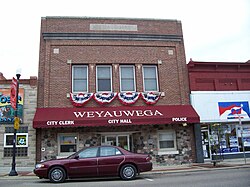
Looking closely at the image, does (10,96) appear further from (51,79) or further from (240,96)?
(240,96)

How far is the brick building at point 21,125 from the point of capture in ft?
52.7

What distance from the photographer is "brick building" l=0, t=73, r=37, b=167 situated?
16078 mm

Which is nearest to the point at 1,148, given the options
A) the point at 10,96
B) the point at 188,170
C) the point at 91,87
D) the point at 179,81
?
the point at 10,96

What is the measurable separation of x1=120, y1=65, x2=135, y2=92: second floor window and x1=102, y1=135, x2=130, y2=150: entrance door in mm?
3014

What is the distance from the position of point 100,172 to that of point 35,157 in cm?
675

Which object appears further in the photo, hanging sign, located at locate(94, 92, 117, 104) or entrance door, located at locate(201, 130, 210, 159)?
entrance door, located at locate(201, 130, 210, 159)

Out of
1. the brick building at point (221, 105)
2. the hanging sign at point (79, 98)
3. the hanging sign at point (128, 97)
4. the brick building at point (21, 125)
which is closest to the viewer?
the brick building at point (21, 125)

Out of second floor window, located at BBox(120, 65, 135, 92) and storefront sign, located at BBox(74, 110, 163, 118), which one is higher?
second floor window, located at BBox(120, 65, 135, 92)

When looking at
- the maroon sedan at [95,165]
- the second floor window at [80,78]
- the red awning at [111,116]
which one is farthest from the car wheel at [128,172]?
the second floor window at [80,78]

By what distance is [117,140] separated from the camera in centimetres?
1745

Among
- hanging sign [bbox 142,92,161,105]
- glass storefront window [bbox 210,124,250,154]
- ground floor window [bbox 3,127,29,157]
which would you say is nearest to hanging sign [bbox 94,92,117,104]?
hanging sign [bbox 142,92,161,105]

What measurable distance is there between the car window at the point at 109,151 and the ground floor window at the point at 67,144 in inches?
→ 234

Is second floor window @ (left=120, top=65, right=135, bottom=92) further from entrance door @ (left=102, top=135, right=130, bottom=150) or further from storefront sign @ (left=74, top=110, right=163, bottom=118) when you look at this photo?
entrance door @ (left=102, top=135, right=130, bottom=150)

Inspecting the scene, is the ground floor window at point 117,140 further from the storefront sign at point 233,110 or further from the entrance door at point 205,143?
the storefront sign at point 233,110
